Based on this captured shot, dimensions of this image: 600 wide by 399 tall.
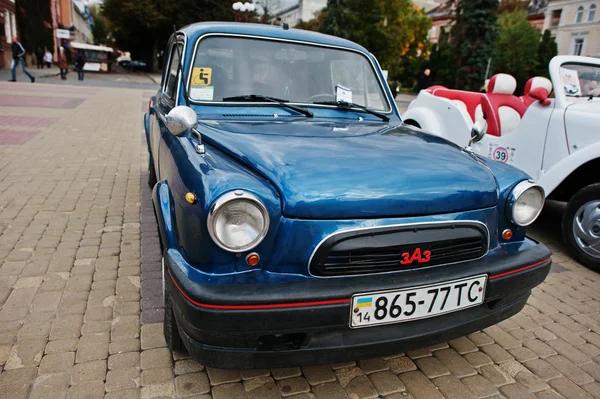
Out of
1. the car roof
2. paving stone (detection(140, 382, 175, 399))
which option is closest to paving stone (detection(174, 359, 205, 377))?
paving stone (detection(140, 382, 175, 399))

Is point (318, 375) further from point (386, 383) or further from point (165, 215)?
point (165, 215)

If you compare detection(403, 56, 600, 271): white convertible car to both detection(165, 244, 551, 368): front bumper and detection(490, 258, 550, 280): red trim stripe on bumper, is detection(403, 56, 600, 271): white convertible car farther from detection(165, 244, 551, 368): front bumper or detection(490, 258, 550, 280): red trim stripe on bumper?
detection(165, 244, 551, 368): front bumper

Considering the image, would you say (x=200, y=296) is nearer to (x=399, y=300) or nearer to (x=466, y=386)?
(x=399, y=300)

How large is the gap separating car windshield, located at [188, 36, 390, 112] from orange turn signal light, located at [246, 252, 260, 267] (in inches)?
56.5

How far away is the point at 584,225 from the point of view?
418 cm

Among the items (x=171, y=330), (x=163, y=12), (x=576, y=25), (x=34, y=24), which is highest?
(x=576, y=25)

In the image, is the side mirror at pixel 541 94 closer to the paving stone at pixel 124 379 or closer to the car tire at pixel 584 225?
the car tire at pixel 584 225

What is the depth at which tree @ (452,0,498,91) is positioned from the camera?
73.9ft

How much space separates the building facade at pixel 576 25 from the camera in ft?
154

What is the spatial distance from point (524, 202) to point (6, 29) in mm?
36829

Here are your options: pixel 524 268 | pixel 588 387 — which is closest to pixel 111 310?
pixel 524 268

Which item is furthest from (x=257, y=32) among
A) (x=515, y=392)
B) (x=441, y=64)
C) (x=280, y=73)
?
(x=441, y=64)

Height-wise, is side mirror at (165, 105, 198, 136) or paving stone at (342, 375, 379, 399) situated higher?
side mirror at (165, 105, 198, 136)

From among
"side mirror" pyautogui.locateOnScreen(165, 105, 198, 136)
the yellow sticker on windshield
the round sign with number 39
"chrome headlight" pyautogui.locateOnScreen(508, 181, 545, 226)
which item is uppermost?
the yellow sticker on windshield
